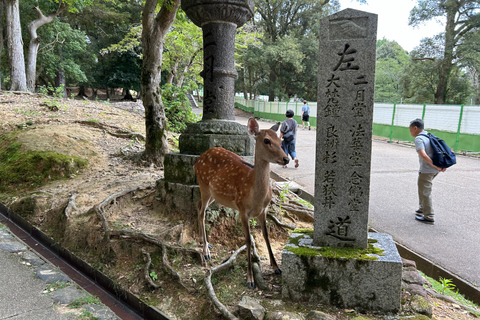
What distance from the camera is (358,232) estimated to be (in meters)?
3.17

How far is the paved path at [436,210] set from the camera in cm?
471

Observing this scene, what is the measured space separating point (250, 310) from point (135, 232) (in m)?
2.01

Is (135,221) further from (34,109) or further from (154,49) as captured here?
(34,109)

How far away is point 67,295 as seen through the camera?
3.60 m

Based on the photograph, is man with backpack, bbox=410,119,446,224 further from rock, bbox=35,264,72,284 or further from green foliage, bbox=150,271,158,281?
rock, bbox=35,264,72,284

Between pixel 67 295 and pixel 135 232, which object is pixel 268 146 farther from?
pixel 67 295

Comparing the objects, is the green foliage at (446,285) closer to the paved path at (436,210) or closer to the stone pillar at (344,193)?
the paved path at (436,210)

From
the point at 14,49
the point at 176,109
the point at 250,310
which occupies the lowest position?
the point at 250,310

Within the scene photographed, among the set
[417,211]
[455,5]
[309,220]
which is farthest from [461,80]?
[309,220]

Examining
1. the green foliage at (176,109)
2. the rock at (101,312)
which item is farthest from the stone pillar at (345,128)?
the green foliage at (176,109)

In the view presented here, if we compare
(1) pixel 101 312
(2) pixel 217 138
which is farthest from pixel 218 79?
(1) pixel 101 312

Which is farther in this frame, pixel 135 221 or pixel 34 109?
pixel 34 109

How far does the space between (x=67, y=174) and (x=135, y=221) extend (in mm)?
2794

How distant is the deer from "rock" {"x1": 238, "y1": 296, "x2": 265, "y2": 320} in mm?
348
